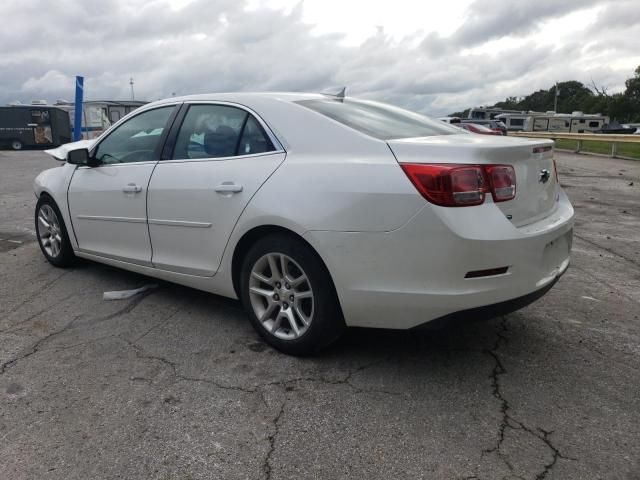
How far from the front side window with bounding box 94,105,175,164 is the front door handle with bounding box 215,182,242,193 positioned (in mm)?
864

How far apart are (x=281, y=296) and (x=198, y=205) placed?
0.85m

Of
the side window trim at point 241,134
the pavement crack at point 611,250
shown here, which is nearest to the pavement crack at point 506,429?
the side window trim at point 241,134

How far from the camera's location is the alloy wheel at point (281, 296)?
3133 mm

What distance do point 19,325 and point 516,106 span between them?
13457 centimetres

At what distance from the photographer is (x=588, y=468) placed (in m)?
2.23

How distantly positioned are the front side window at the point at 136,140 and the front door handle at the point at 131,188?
0.21 metres

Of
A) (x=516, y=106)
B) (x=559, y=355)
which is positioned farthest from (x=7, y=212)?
(x=516, y=106)

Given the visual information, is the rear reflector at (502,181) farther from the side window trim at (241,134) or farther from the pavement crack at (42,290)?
the pavement crack at (42,290)

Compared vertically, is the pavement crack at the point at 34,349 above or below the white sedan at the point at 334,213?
below

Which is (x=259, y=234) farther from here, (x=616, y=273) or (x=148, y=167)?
(x=616, y=273)

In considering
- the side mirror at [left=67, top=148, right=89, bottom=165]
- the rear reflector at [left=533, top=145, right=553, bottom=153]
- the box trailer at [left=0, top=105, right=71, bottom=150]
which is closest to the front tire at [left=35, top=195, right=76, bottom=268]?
the side mirror at [left=67, top=148, right=89, bottom=165]

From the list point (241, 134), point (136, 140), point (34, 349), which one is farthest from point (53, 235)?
point (241, 134)

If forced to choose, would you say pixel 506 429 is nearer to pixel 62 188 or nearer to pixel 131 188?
pixel 131 188

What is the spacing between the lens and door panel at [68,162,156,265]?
4039 mm
